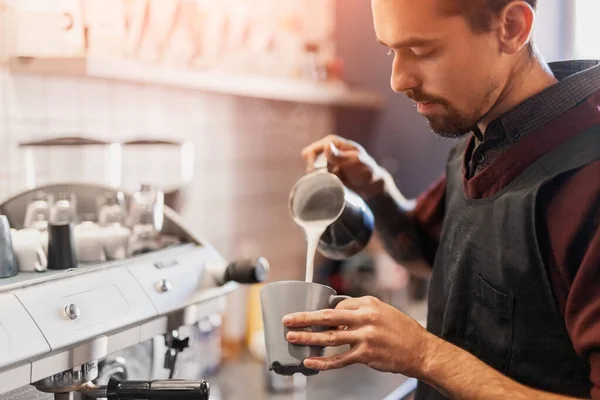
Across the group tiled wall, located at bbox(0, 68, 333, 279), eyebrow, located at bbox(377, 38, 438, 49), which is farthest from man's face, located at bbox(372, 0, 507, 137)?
tiled wall, located at bbox(0, 68, 333, 279)

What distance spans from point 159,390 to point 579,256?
1.79 feet

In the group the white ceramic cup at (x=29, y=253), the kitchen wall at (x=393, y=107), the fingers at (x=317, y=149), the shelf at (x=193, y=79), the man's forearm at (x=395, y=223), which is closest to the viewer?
the white ceramic cup at (x=29, y=253)

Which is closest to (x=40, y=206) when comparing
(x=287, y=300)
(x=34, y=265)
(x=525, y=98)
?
(x=34, y=265)

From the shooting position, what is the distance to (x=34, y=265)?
0.92m

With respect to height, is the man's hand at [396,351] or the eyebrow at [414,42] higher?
the eyebrow at [414,42]

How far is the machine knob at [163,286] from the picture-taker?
101 cm

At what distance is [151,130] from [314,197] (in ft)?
1.85

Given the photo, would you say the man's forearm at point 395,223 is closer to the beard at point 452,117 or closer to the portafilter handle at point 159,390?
the beard at point 452,117

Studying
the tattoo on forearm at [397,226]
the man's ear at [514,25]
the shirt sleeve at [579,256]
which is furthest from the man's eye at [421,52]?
the tattoo on forearm at [397,226]

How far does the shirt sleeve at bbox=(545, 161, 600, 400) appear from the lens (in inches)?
32.7

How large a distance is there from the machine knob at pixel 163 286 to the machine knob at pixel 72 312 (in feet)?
0.55

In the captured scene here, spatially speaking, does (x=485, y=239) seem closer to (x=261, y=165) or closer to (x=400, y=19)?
(x=400, y=19)

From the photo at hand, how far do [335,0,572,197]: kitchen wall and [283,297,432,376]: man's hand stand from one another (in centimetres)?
167

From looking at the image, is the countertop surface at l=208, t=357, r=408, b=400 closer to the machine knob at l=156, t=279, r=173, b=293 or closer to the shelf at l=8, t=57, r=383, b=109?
the machine knob at l=156, t=279, r=173, b=293
